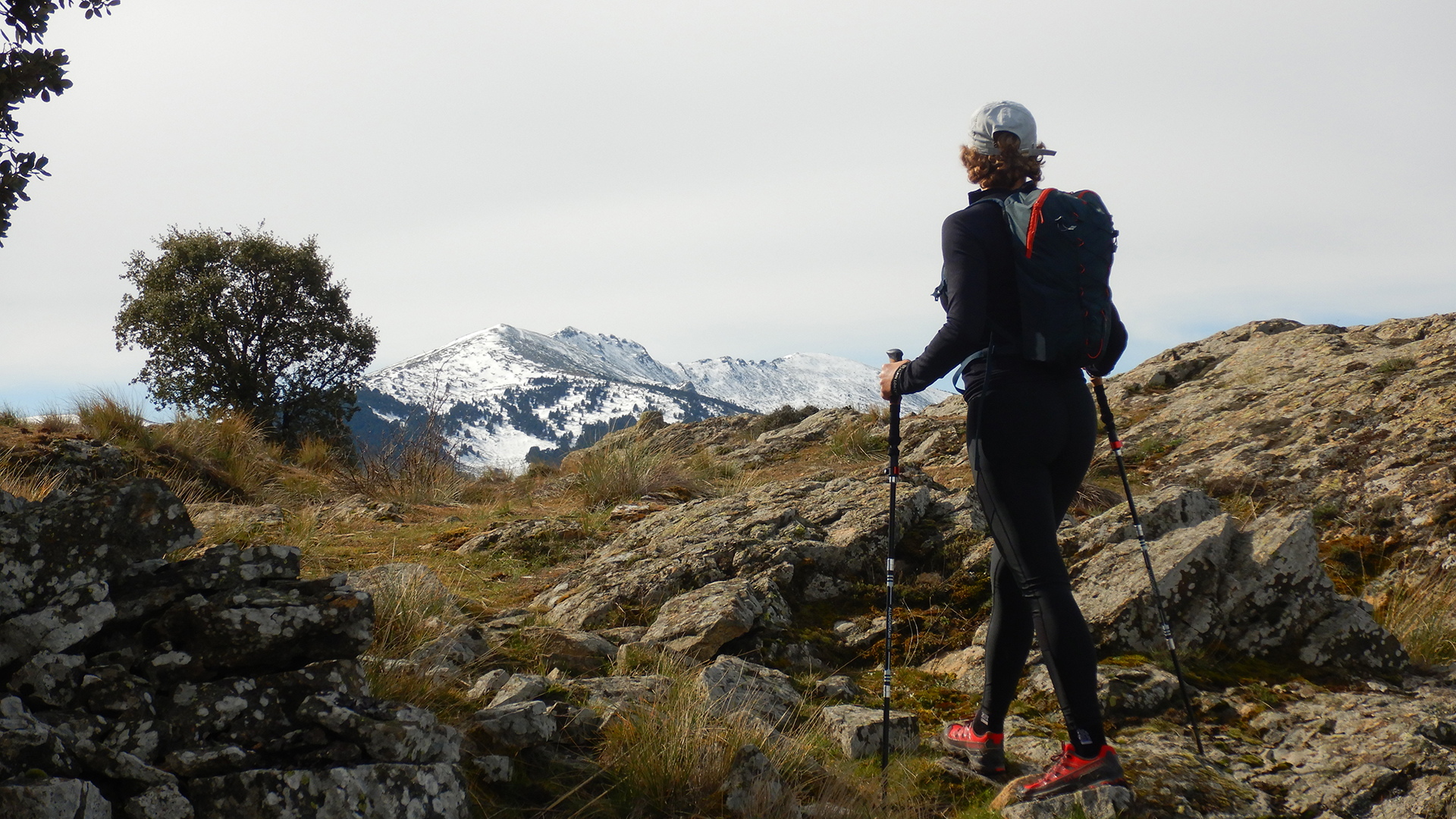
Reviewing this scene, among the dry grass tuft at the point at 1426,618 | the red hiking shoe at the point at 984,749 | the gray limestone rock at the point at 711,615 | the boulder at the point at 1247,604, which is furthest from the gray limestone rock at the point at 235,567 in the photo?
the dry grass tuft at the point at 1426,618

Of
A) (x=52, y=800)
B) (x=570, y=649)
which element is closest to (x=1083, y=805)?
(x=570, y=649)

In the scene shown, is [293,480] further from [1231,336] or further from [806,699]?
[1231,336]

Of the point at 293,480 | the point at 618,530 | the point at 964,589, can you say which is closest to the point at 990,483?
the point at 964,589

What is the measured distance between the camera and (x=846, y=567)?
242 inches

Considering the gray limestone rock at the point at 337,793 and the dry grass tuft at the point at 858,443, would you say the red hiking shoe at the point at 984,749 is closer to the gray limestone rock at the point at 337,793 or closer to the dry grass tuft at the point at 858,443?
the gray limestone rock at the point at 337,793

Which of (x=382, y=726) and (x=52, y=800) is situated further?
(x=382, y=726)

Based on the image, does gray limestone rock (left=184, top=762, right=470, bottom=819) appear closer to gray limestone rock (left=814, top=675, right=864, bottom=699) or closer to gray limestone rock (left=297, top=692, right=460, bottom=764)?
gray limestone rock (left=297, top=692, right=460, bottom=764)

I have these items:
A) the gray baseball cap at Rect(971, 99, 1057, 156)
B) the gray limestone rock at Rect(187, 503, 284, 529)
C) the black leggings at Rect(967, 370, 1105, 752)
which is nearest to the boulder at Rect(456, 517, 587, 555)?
the gray limestone rock at Rect(187, 503, 284, 529)

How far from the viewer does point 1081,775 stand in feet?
10.7

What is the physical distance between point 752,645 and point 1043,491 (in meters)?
2.43

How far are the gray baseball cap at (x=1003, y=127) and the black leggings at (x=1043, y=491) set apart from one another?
101cm

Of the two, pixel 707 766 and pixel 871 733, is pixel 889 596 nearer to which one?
pixel 871 733

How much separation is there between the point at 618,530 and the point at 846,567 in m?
3.38

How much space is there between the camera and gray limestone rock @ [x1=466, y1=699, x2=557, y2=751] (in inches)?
132
